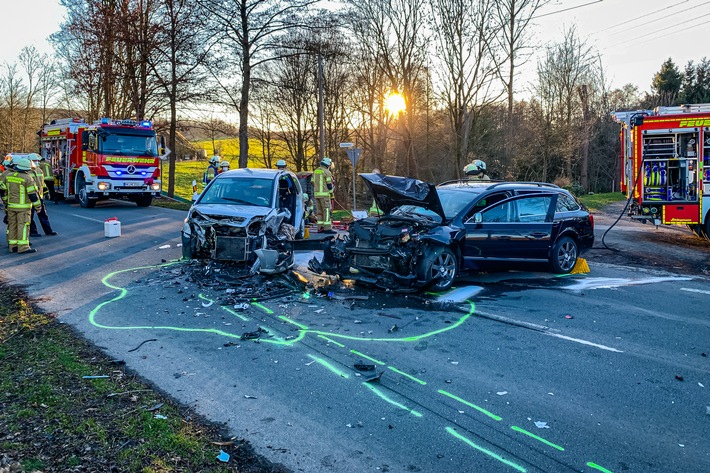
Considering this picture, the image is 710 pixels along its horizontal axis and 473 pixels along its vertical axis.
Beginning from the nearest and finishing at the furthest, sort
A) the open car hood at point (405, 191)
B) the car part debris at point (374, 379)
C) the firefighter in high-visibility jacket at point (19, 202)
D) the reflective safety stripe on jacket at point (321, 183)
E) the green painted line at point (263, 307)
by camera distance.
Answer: the car part debris at point (374, 379) < the green painted line at point (263, 307) < the open car hood at point (405, 191) < the firefighter in high-visibility jacket at point (19, 202) < the reflective safety stripe on jacket at point (321, 183)

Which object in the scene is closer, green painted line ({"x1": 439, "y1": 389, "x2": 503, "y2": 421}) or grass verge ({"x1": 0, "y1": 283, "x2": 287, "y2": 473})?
grass verge ({"x1": 0, "y1": 283, "x2": 287, "y2": 473})

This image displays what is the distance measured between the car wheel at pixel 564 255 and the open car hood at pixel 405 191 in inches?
90.4

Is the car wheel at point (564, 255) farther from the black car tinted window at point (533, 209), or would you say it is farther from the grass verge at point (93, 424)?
the grass verge at point (93, 424)

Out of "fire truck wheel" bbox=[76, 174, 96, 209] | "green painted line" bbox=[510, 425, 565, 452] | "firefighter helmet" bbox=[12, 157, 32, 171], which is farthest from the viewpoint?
"fire truck wheel" bbox=[76, 174, 96, 209]

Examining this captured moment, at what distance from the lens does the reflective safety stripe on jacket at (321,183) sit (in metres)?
15.8

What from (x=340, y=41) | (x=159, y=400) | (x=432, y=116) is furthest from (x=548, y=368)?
(x=432, y=116)

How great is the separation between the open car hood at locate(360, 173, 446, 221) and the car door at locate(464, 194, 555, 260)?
72cm

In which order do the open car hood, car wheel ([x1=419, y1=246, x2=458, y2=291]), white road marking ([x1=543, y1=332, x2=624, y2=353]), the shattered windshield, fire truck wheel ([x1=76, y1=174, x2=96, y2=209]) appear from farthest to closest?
fire truck wheel ([x1=76, y1=174, x2=96, y2=209])
the shattered windshield
the open car hood
car wheel ([x1=419, y1=246, x2=458, y2=291])
white road marking ([x1=543, y1=332, x2=624, y2=353])

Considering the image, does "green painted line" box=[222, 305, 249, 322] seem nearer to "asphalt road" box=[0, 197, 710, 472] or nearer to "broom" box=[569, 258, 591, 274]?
"asphalt road" box=[0, 197, 710, 472]

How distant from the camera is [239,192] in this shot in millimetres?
10367

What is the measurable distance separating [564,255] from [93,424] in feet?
26.4

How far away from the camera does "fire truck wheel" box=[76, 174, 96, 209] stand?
20844 millimetres

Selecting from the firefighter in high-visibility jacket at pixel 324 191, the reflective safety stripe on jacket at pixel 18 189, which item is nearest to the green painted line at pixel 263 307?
the reflective safety stripe on jacket at pixel 18 189

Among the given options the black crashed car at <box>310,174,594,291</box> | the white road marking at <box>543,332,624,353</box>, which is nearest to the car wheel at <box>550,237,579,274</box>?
the black crashed car at <box>310,174,594,291</box>
